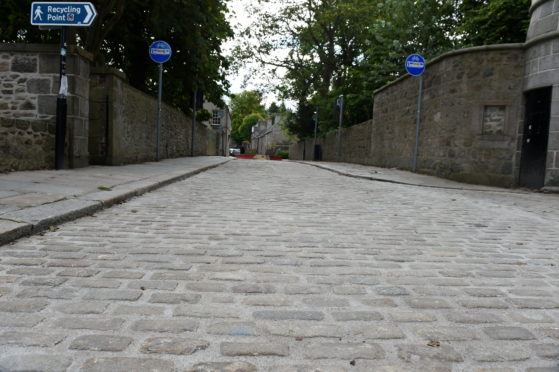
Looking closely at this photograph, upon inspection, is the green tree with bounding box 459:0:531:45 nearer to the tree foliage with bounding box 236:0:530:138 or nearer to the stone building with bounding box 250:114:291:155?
the tree foliage with bounding box 236:0:530:138

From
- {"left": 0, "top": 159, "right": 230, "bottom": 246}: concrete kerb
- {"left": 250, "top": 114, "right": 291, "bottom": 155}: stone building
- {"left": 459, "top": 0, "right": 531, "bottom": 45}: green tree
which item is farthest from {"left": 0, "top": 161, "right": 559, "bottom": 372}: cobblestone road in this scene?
{"left": 250, "top": 114, "right": 291, "bottom": 155}: stone building

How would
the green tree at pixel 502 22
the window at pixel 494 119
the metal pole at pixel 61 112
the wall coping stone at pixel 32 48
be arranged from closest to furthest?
the metal pole at pixel 61 112
the wall coping stone at pixel 32 48
the window at pixel 494 119
the green tree at pixel 502 22

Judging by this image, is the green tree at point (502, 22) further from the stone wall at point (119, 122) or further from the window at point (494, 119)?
the stone wall at point (119, 122)

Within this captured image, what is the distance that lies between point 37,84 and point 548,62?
36.9 ft

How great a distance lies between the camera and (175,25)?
12.6 metres

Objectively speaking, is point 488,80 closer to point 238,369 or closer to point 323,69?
point 238,369

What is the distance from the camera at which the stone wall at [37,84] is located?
932 cm

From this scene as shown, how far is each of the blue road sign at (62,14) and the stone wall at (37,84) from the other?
38.4 inches

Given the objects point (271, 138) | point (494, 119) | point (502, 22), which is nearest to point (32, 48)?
point (494, 119)

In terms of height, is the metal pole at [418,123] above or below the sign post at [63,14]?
below

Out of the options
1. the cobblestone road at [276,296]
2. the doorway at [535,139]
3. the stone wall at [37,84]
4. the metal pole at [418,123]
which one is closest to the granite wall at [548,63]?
the doorway at [535,139]

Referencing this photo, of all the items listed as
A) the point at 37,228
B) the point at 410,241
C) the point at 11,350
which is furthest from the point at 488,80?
the point at 11,350

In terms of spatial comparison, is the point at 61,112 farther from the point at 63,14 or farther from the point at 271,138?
the point at 271,138

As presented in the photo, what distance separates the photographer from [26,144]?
8.38 m
